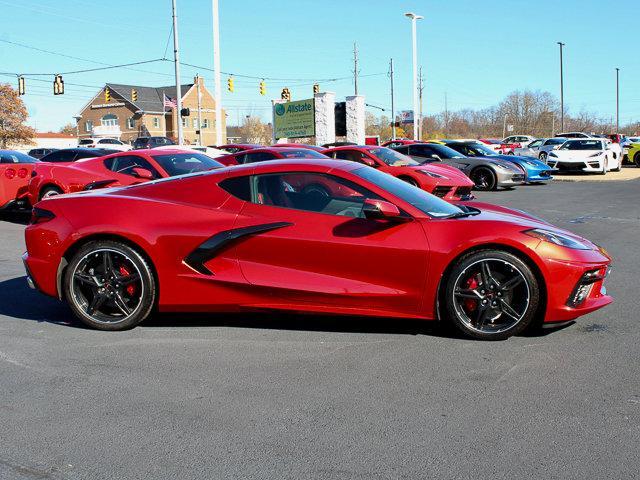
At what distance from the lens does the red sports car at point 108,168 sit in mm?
11180

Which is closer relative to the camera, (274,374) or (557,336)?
(274,374)

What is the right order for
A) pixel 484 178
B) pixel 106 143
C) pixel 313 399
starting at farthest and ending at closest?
pixel 106 143 < pixel 484 178 < pixel 313 399

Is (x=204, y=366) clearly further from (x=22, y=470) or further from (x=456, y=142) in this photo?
(x=456, y=142)

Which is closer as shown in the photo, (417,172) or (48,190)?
(48,190)

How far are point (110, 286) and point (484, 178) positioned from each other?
1564 cm

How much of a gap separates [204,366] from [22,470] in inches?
61.2

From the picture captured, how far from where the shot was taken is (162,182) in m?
5.65

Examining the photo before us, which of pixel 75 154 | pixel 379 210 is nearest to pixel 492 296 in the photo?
pixel 379 210

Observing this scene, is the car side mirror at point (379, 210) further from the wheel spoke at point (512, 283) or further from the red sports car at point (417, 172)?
the red sports car at point (417, 172)

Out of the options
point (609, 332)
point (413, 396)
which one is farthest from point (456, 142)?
point (413, 396)

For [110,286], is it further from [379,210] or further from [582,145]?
[582,145]

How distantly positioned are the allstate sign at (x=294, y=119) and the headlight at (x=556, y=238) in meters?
34.7

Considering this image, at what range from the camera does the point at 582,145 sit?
26.8 m

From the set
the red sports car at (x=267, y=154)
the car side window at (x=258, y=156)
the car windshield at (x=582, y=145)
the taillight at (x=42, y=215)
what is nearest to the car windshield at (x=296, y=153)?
the red sports car at (x=267, y=154)
